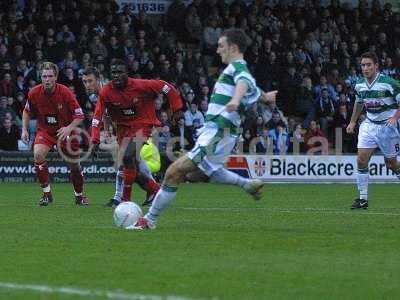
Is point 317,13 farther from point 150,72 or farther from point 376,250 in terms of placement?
point 376,250

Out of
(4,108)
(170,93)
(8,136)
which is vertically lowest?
(8,136)

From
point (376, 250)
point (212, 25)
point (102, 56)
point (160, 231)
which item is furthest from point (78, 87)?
point (376, 250)

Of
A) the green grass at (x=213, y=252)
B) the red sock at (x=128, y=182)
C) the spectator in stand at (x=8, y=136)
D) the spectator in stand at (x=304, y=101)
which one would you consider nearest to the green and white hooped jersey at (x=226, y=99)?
the green grass at (x=213, y=252)

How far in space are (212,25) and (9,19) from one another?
20.0 feet

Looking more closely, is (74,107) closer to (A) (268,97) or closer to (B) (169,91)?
(B) (169,91)

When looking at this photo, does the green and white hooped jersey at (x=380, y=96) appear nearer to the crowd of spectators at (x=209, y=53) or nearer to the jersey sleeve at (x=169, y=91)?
the jersey sleeve at (x=169, y=91)

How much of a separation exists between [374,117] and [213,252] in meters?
7.41

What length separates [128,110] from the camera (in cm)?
1605

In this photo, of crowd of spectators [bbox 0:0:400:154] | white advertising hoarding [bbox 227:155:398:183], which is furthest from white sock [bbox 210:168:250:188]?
white advertising hoarding [bbox 227:155:398:183]

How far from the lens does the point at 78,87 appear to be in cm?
2745

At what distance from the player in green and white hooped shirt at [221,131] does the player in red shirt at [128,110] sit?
375 centimetres

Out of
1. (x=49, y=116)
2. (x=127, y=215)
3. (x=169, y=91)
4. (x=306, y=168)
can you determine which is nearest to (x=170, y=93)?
(x=169, y=91)

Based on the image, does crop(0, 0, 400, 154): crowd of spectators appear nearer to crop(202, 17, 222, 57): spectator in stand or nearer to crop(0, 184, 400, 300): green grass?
crop(202, 17, 222, 57): spectator in stand

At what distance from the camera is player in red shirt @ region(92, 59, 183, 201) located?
51.8 feet
